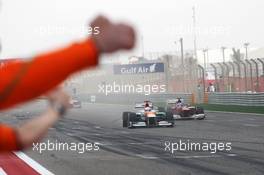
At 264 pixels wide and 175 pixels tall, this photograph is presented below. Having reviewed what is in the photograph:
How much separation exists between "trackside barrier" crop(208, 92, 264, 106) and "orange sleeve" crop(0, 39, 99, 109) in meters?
25.4

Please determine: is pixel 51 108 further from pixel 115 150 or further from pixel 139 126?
pixel 139 126

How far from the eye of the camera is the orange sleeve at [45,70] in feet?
3.56

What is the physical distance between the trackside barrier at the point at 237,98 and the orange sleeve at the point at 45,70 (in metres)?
25.4

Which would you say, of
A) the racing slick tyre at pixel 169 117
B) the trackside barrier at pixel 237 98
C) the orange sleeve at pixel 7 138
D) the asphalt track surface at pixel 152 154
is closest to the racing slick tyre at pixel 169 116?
the racing slick tyre at pixel 169 117

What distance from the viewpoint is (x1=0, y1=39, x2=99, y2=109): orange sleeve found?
1086mm

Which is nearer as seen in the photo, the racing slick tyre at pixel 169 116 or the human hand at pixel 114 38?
the human hand at pixel 114 38

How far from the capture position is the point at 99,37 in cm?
113

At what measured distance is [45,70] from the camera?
108 cm

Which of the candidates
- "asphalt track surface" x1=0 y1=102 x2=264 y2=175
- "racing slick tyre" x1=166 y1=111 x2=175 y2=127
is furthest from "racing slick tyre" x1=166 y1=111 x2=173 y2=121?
"asphalt track surface" x1=0 y1=102 x2=264 y2=175

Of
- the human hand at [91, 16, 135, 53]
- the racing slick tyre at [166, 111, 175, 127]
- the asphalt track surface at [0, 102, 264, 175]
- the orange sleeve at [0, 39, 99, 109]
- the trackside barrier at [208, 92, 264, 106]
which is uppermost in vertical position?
the human hand at [91, 16, 135, 53]

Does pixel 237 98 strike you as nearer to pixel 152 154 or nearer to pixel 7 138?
pixel 152 154

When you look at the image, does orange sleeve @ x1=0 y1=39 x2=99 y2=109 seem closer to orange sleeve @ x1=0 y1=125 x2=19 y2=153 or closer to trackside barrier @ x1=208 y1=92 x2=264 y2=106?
orange sleeve @ x1=0 y1=125 x2=19 y2=153

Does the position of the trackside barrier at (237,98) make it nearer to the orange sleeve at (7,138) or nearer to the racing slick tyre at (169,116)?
the racing slick tyre at (169,116)

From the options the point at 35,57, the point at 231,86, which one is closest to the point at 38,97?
the point at 35,57
